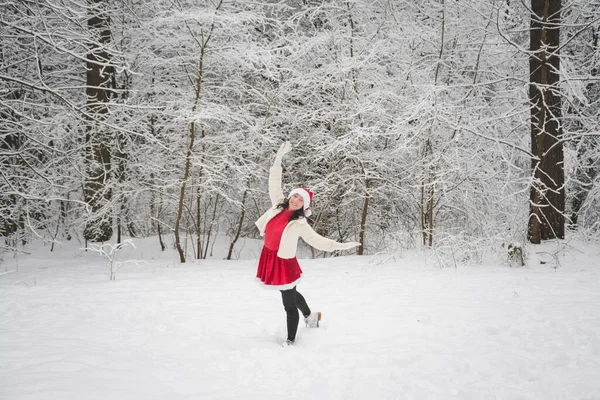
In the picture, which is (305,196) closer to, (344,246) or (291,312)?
(344,246)

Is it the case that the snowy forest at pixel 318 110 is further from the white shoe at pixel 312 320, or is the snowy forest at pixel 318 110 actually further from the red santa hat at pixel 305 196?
the red santa hat at pixel 305 196

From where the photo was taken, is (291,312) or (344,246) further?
(291,312)

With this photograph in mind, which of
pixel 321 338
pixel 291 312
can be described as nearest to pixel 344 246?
pixel 291 312

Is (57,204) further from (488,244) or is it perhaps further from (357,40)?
(488,244)

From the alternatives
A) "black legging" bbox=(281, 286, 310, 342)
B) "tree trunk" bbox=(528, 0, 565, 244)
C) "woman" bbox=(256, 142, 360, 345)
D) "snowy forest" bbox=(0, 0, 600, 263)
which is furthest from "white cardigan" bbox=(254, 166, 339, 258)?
"tree trunk" bbox=(528, 0, 565, 244)

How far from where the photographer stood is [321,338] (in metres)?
3.64

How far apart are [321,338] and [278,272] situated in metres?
0.81

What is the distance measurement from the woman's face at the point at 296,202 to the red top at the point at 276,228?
0.18ft

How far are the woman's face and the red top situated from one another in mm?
54

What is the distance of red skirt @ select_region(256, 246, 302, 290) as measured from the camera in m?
3.42

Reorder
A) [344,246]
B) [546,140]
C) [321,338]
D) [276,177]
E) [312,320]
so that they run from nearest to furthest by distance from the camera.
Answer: [344,246] < [321,338] < [276,177] < [312,320] < [546,140]

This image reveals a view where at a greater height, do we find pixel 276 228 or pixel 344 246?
pixel 276 228

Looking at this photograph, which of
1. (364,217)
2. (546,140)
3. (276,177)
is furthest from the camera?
(364,217)

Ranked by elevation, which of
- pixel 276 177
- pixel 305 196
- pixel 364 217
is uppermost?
pixel 276 177
